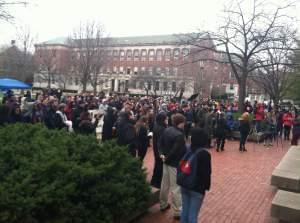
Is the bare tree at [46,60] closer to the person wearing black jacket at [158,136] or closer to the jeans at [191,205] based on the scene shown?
the person wearing black jacket at [158,136]

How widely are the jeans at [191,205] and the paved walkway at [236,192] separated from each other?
115 cm

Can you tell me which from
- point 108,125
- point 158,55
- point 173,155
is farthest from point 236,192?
point 158,55

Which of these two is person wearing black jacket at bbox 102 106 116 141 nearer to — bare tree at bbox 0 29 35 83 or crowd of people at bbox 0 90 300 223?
crowd of people at bbox 0 90 300 223

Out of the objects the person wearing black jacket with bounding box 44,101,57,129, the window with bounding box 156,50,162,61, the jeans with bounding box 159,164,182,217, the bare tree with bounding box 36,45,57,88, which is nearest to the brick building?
the bare tree with bounding box 36,45,57,88

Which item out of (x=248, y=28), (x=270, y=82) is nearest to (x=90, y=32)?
(x=270, y=82)

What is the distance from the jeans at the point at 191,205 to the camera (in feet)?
16.8

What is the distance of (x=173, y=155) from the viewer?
250 inches

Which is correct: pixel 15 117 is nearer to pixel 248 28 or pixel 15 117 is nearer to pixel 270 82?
pixel 248 28

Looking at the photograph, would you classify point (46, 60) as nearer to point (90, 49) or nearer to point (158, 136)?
point (90, 49)

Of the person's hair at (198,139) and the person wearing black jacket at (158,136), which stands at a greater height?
the person's hair at (198,139)

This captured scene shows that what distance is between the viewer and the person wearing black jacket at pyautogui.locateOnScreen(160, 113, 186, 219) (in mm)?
6355

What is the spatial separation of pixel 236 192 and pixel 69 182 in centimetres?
515

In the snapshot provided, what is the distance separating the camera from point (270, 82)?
128 ft

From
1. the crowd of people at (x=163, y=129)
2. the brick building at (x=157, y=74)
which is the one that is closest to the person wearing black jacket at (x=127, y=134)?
the crowd of people at (x=163, y=129)
